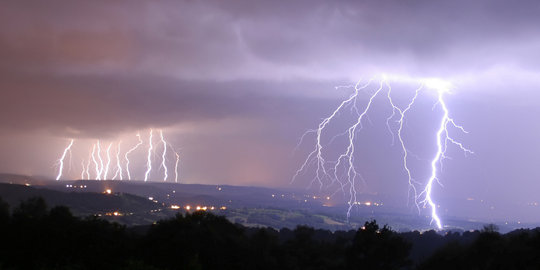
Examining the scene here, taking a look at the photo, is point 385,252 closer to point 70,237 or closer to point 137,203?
point 70,237

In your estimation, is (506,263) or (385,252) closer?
(506,263)

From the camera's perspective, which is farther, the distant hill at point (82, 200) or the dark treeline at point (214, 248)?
the distant hill at point (82, 200)

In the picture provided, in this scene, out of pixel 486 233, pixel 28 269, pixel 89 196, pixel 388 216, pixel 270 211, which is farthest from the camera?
pixel 388 216

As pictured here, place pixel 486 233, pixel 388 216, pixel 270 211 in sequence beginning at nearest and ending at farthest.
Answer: pixel 486 233 → pixel 270 211 → pixel 388 216

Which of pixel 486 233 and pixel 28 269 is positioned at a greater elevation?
pixel 486 233

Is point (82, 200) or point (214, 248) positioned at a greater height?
point (82, 200)

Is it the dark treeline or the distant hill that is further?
the distant hill

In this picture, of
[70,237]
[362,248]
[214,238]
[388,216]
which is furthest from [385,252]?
[388,216]

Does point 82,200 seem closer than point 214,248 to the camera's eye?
No
